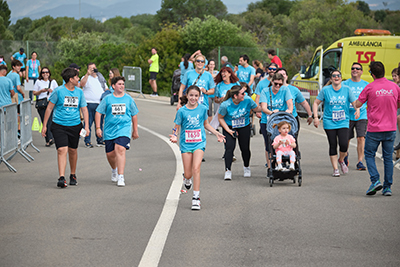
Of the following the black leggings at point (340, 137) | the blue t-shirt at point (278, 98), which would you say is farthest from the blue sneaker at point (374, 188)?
the blue t-shirt at point (278, 98)

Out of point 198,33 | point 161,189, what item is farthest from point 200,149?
point 198,33

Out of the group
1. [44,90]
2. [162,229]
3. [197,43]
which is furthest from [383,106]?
[197,43]

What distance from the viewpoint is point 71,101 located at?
32.1 ft

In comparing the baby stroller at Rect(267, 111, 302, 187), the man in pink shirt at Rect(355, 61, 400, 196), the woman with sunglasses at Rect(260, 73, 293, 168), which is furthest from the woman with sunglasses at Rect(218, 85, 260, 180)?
the man in pink shirt at Rect(355, 61, 400, 196)

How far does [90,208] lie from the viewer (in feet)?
25.9

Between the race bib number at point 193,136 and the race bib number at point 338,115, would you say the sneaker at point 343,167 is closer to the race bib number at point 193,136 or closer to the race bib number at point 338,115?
the race bib number at point 338,115

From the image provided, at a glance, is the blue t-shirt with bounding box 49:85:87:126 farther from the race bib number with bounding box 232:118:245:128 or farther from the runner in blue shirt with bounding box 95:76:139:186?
the race bib number with bounding box 232:118:245:128

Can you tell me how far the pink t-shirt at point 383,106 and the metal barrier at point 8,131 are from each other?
654 cm

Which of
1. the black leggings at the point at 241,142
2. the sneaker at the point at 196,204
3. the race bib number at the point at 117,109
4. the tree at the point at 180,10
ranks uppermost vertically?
the tree at the point at 180,10

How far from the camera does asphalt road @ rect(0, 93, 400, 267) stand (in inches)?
Result: 228

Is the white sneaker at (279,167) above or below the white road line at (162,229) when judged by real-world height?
above

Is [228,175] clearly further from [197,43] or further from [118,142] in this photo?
[197,43]

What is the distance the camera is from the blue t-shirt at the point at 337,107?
10484mm

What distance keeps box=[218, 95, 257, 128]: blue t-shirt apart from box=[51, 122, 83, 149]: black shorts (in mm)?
2498
